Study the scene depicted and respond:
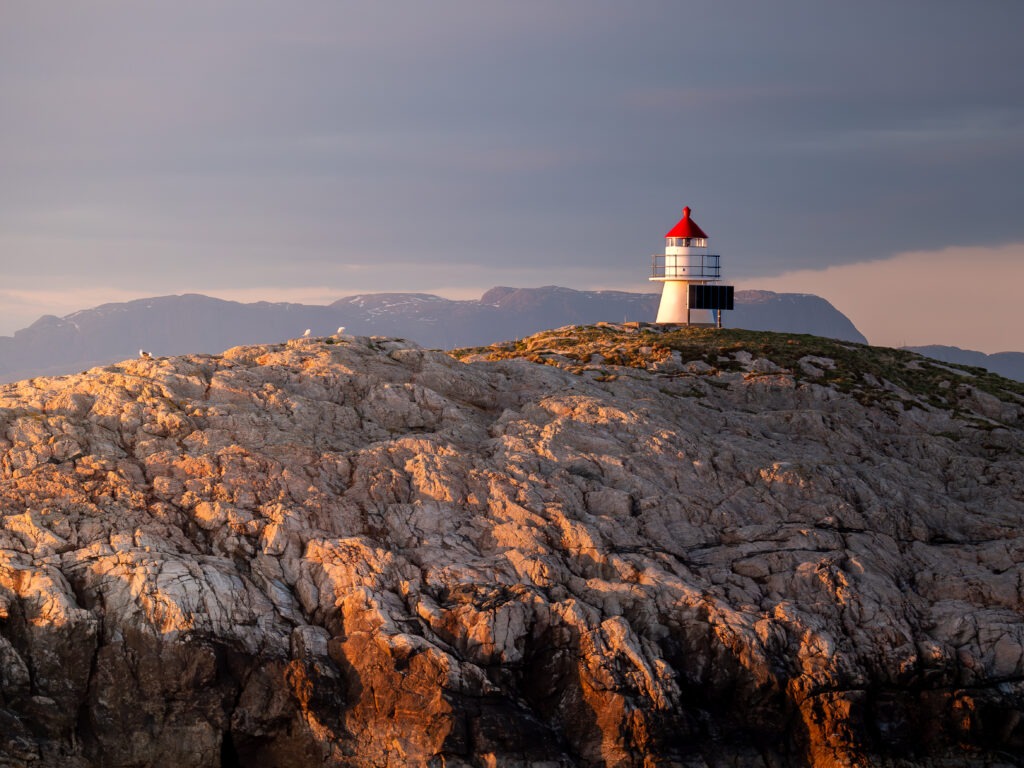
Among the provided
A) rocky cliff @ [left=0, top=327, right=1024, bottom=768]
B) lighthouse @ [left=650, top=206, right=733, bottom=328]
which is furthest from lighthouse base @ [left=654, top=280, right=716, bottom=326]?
rocky cliff @ [left=0, top=327, right=1024, bottom=768]

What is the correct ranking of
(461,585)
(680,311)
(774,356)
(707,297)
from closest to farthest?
(461,585) → (774,356) → (707,297) → (680,311)

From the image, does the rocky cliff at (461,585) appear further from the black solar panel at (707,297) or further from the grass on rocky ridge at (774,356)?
the black solar panel at (707,297)

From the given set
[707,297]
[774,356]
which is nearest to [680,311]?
[707,297]

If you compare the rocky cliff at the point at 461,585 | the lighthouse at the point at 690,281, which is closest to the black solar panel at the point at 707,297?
the lighthouse at the point at 690,281

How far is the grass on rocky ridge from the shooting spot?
64312 millimetres

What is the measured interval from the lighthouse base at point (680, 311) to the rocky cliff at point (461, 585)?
3669cm

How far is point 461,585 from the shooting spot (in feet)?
120

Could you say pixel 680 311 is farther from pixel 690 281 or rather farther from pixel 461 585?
pixel 461 585

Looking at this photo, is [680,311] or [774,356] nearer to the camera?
[774,356]

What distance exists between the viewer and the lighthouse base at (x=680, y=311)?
86062 mm

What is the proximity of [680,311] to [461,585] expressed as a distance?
53231 mm

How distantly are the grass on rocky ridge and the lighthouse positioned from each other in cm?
676

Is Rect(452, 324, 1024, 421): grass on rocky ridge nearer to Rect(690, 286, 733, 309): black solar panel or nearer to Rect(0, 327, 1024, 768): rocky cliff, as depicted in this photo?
Rect(690, 286, 733, 309): black solar panel

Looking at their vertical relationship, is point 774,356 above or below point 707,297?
below
